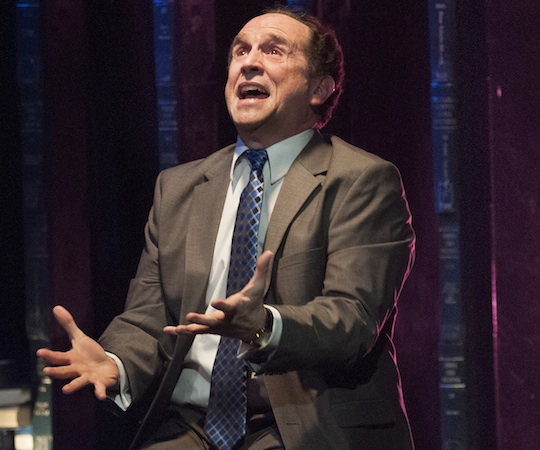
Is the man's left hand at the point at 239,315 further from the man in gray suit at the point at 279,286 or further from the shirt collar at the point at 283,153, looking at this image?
the shirt collar at the point at 283,153

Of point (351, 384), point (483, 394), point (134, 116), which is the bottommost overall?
point (483, 394)

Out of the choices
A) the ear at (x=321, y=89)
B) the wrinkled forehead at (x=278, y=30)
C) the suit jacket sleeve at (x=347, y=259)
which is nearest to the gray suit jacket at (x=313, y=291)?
the suit jacket sleeve at (x=347, y=259)

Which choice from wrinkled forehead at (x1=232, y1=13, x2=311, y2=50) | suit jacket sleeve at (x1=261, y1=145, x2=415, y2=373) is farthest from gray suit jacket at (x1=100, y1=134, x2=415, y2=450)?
wrinkled forehead at (x1=232, y1=13, x2=311, y2=50)

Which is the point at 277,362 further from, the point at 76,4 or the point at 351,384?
the point at 76,4

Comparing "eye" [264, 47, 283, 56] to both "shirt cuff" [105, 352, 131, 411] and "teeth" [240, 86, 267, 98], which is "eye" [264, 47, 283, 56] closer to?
"teeth" [240, 86, 267, 98]

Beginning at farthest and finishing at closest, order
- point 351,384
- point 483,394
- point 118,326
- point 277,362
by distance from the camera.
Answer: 1. point 483,394
2. point 118,326
3. point 351,384
4. point 277,362

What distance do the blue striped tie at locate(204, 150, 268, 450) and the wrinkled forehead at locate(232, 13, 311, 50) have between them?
37 cm

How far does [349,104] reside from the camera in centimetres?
246

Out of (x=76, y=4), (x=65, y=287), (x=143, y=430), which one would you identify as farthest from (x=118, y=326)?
(x=76, y=4)

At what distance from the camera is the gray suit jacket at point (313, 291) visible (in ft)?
5.83

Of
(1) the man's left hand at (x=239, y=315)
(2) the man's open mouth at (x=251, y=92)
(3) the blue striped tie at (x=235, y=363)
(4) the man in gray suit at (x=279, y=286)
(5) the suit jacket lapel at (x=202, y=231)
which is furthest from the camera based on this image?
(2) the man's open mouth at (x=251, y=92)

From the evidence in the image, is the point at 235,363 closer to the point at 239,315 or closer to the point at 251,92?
the point at 239,315

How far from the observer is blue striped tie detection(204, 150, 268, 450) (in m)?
1.87

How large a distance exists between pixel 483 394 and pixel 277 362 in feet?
3.12
